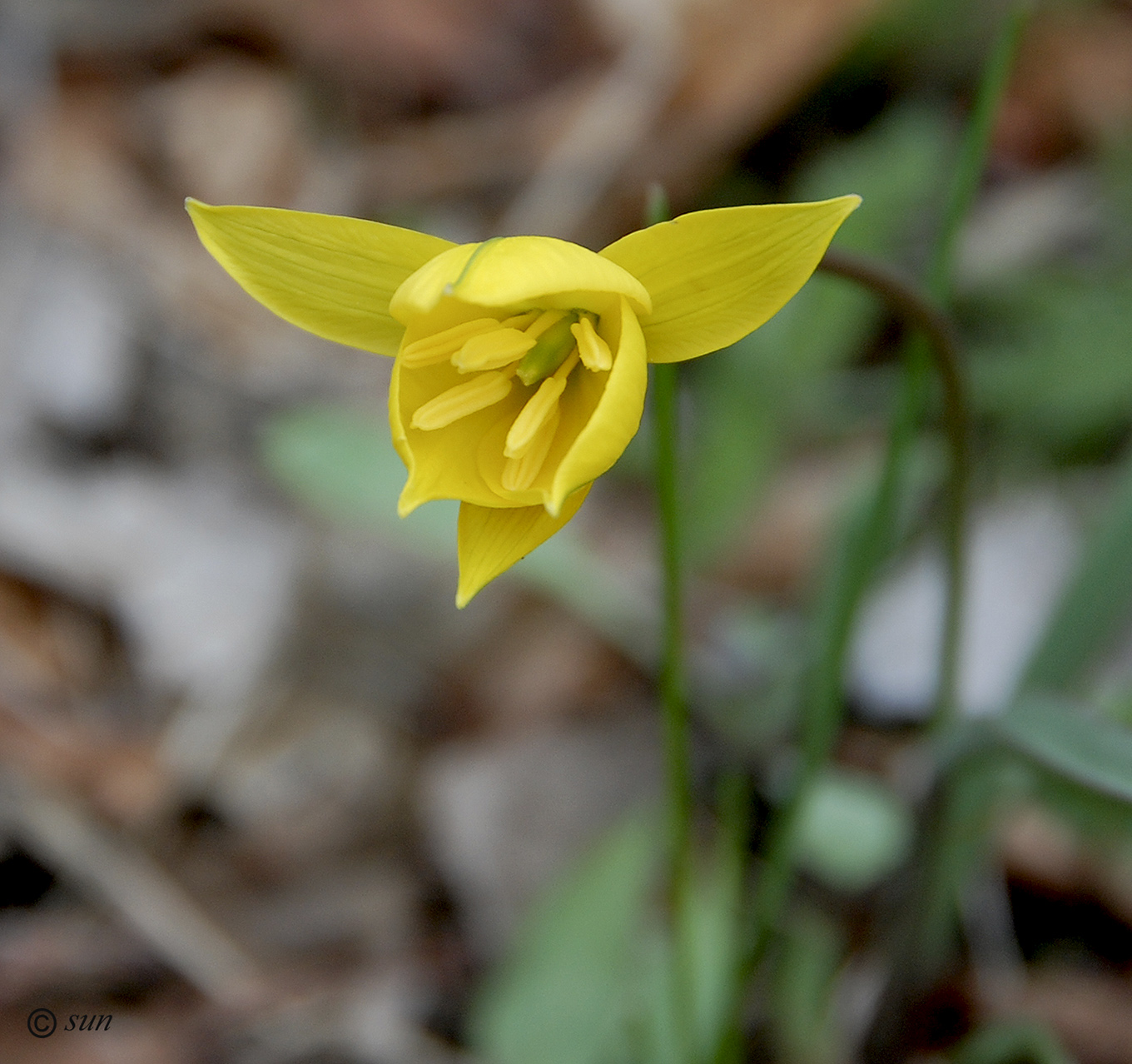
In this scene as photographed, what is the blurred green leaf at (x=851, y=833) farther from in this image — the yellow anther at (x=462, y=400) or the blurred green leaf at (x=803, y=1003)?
the yellow anther at (x=462, y=400)

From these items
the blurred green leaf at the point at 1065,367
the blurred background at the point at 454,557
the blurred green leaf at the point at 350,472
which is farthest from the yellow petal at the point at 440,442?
the blurred green leaf at the point at 1065,367

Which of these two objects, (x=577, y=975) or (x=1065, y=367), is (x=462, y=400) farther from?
(x=1065, y=367)

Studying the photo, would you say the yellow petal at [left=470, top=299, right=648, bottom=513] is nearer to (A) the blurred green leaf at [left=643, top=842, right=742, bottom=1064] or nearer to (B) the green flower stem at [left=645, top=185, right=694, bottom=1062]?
(B) the green flower stem at [left=645, top=185, right=694, bottom=1062]

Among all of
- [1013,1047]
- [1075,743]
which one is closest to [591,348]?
[1075,743]

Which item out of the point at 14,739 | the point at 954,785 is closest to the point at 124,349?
the point at 14,739

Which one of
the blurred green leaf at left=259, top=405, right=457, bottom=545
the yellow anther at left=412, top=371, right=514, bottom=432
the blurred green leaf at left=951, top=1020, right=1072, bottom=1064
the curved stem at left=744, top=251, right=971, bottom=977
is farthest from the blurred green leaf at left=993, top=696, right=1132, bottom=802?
the blurred green leaf at left=259, top=405, right=457, bottom=545

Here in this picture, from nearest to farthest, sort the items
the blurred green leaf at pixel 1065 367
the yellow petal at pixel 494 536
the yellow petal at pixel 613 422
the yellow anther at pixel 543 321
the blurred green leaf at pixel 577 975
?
the yellow petal at pixel 613 422 < the yellow petal at pixel 494 536 < the yellow anther at pixel 543 321 < the blurred green leaf at pixel 577 975 < the blurred green leaf at pixel 1065 367

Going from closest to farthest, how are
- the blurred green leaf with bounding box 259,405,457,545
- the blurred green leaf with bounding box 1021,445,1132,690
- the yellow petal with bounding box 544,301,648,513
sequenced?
the yellow petal with bounding box 544,301,648,513
the blurred green leaf with bounding box 1021,445,1132,690
the blurred green leaf with bounding box 259,405,457,545
